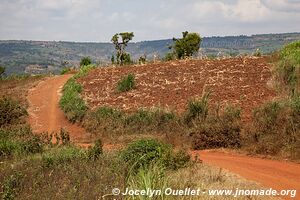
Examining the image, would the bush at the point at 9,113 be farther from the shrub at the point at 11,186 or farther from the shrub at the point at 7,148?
the shrub at the point at 11,186

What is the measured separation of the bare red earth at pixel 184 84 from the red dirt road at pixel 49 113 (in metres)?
1.56

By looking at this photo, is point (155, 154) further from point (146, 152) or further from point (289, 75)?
point (289, 75)

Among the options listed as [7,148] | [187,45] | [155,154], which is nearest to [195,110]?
[155,154]

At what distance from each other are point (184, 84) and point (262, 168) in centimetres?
1083

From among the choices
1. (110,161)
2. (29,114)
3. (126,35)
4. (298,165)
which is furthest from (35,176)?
(126,35)

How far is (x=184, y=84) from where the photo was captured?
A: 68.6ft

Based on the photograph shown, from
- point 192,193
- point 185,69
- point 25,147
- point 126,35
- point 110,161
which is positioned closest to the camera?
point 192,193

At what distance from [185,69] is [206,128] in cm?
1094

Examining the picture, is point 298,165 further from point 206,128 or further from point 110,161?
point 110,161

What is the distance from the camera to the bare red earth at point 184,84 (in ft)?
57.8

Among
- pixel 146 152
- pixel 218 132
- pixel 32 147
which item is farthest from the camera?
pixel 218 132

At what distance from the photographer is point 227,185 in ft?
26.5

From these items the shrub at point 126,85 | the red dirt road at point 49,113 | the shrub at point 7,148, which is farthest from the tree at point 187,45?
the shrub at point 7,148

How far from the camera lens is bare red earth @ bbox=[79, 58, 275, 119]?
1762 cm
